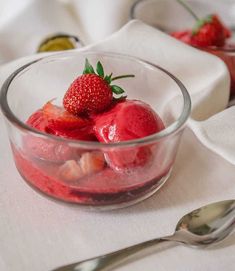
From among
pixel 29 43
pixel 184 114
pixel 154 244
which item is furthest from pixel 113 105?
pixel 29 43

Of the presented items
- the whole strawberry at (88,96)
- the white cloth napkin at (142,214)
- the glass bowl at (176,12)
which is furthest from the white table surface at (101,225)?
the glass bowl at (176,12)

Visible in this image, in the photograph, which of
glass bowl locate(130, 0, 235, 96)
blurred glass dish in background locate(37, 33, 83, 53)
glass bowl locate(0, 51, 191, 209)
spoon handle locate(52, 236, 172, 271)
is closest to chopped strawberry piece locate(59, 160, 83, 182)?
glass bowl locate(0, 51, 191, 209)

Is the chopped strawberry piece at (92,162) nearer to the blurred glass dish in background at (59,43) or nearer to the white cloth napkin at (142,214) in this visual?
the white cloth napkin at (142,214)

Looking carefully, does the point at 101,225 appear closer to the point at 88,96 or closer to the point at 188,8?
the point at 88,96

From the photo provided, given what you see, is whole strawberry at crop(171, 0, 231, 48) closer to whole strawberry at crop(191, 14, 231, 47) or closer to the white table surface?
whole strawberry at crop(191, 14, 231, 47)

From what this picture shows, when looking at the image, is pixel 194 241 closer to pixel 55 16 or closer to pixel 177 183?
pixel 177 183

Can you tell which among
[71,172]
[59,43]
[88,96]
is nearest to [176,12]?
[59,43]
